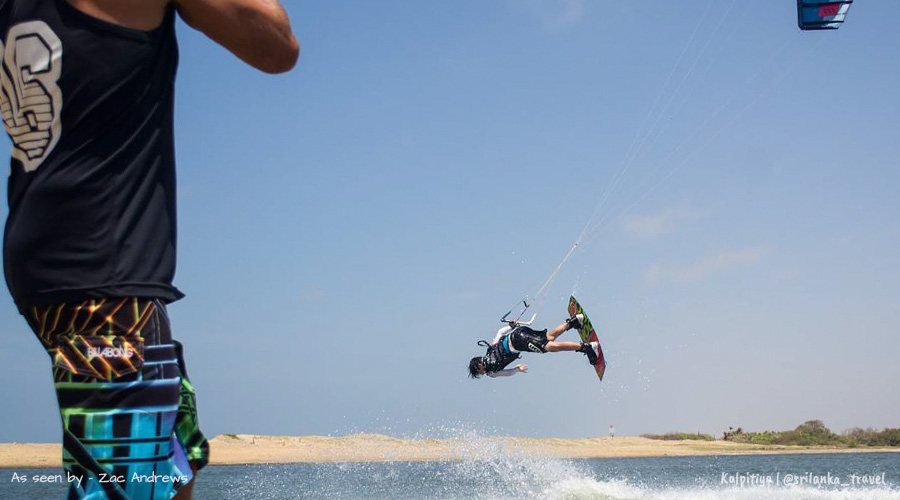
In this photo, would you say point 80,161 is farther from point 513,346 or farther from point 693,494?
point 693,494

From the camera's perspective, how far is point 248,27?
1739 mm

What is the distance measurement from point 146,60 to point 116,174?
0.79 ft

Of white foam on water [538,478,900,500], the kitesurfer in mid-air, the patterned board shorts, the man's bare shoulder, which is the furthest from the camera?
white foam on water [538,478,900,500]

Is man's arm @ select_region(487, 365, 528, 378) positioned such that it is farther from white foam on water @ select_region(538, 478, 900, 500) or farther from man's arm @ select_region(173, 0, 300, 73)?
man's arm @ select_region(173, 0, 300, 73)

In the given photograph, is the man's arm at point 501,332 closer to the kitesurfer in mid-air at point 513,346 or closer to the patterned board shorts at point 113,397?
the kitesurfer in mid-air at point 513,346

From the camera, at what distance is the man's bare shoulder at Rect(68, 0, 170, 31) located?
5.50 feet

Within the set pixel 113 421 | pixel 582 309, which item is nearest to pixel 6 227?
pixel 113 421

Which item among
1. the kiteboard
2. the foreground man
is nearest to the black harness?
the kiteboard

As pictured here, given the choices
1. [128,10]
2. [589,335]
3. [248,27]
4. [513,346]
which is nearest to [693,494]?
[589,335]

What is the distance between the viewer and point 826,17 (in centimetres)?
1215

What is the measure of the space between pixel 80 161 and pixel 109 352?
371 millimetres

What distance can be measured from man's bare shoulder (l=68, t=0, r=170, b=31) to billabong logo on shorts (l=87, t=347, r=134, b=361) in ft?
2.05

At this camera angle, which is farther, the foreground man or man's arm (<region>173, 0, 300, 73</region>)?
man's arm (<region>173, 0, 300, 73</region>)

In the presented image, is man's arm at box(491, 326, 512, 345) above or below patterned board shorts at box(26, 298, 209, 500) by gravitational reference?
above
